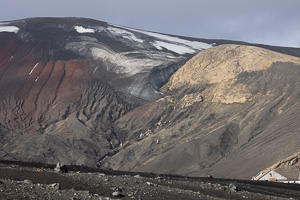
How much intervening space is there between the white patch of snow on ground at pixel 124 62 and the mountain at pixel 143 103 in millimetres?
274

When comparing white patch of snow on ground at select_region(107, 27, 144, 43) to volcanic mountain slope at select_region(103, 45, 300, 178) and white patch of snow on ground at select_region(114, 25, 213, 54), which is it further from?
volcanic mountain slope at select_region(103, 45, 300, 178)

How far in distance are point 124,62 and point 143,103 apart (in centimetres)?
2088

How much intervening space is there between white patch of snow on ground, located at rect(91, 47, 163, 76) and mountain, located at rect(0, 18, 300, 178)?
27 cm

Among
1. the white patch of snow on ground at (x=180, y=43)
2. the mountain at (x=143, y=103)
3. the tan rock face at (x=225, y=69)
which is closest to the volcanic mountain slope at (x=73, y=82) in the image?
the mountain at (x=143, y=103)

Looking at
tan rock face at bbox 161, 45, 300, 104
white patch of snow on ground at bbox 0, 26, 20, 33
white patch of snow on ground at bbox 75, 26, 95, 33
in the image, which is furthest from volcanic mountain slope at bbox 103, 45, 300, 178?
white patch of snow on ground at bbox 0, 26, 20, 33

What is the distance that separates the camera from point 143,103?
10588 cm

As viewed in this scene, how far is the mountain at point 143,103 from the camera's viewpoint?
79.4m

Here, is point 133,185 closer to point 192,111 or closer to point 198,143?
point 198,143

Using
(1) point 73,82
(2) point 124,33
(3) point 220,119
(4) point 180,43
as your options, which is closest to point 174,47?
(4) point 180,43

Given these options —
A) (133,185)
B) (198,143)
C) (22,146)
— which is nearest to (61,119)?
(22,146)

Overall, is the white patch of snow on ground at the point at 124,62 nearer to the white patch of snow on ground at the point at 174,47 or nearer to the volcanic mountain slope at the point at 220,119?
the volcanic mountain slope at the point at 220,119

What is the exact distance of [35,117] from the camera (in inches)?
4309

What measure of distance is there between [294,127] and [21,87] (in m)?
69.6

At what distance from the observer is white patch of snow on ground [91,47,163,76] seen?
391 ft
